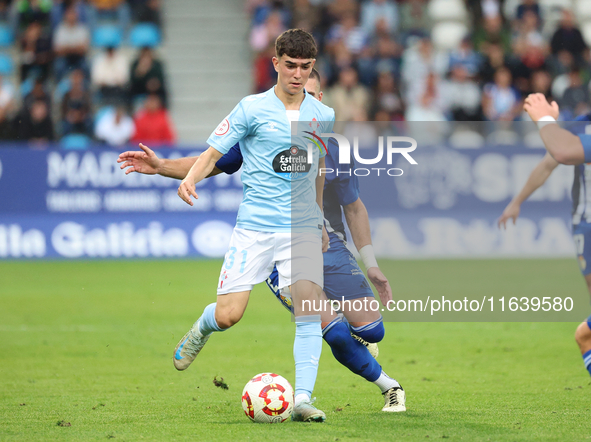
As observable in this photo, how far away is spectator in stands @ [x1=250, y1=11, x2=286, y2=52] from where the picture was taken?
1742cm

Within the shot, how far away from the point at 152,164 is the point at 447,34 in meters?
14.2

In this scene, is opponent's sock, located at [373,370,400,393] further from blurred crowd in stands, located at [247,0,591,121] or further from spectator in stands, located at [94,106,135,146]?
spectator in stands, located at [94,106,135,146]

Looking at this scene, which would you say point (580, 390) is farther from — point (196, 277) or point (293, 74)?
point (196, 277)

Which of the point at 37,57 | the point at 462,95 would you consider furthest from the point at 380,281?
the point at 37,57

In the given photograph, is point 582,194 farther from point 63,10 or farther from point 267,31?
point 63,10

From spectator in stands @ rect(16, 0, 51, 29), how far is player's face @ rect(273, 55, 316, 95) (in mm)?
13598

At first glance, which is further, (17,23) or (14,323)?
(17,23)

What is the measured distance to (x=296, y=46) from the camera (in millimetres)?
5023

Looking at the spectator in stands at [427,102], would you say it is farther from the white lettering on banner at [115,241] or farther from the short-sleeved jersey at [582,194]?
the short-sleeved jersey at [582,194]

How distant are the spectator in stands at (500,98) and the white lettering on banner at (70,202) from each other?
7551 mm

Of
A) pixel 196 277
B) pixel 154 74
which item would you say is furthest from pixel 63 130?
pixel 196 277

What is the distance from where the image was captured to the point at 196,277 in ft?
39.0

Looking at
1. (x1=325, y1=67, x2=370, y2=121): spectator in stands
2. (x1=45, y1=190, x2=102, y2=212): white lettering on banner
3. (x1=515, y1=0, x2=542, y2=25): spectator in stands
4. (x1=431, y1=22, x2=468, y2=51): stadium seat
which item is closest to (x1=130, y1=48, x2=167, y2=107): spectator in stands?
(x1=45, y1=190, x2=102, y2=212): white lettering on banner

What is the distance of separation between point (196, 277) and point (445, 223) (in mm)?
4286
